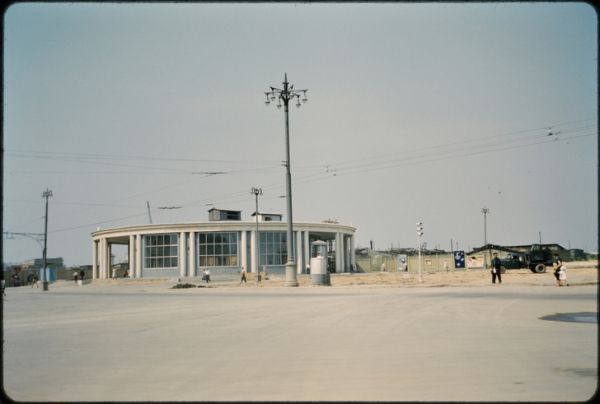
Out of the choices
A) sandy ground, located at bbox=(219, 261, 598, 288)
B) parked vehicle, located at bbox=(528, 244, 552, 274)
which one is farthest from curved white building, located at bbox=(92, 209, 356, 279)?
parked vehicle, located at bbox=(528, 244, 552, 274)

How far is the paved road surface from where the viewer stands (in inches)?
233

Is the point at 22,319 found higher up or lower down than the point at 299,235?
lower down

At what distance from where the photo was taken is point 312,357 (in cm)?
803

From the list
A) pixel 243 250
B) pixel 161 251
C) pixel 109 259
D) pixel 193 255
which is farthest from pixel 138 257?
pixel 243 250

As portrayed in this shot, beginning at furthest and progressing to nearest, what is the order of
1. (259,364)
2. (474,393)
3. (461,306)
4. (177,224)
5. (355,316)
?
(177,224) → (461,306) → (355,316) → (259,364) → (474,393)

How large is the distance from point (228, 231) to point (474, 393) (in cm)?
5484

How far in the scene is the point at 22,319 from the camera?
15.9 m

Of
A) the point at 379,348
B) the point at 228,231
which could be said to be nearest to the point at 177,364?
the point at 379,348

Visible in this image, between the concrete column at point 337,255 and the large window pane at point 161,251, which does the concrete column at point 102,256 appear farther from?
the concrete column at point 337,255

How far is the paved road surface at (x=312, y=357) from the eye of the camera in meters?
5.91

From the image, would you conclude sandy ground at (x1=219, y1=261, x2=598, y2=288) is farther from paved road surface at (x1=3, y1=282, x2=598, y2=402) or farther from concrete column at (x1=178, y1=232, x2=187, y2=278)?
concrete column at (x1=178, y1=232, x2=187, y2=278)

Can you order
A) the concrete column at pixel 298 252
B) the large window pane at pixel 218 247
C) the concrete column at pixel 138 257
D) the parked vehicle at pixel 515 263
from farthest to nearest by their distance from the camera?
1. the concrete column at pixel 298 252
2. the concrete column at pixel 138 257
3. the large window pane at pixel 218 247
4. the parked vehicle at pixel 515 263

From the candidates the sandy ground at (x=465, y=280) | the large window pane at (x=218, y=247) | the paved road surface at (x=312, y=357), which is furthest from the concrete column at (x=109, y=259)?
the paved road surface at (x=312, y=357)

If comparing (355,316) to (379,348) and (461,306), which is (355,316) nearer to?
(461,306)
